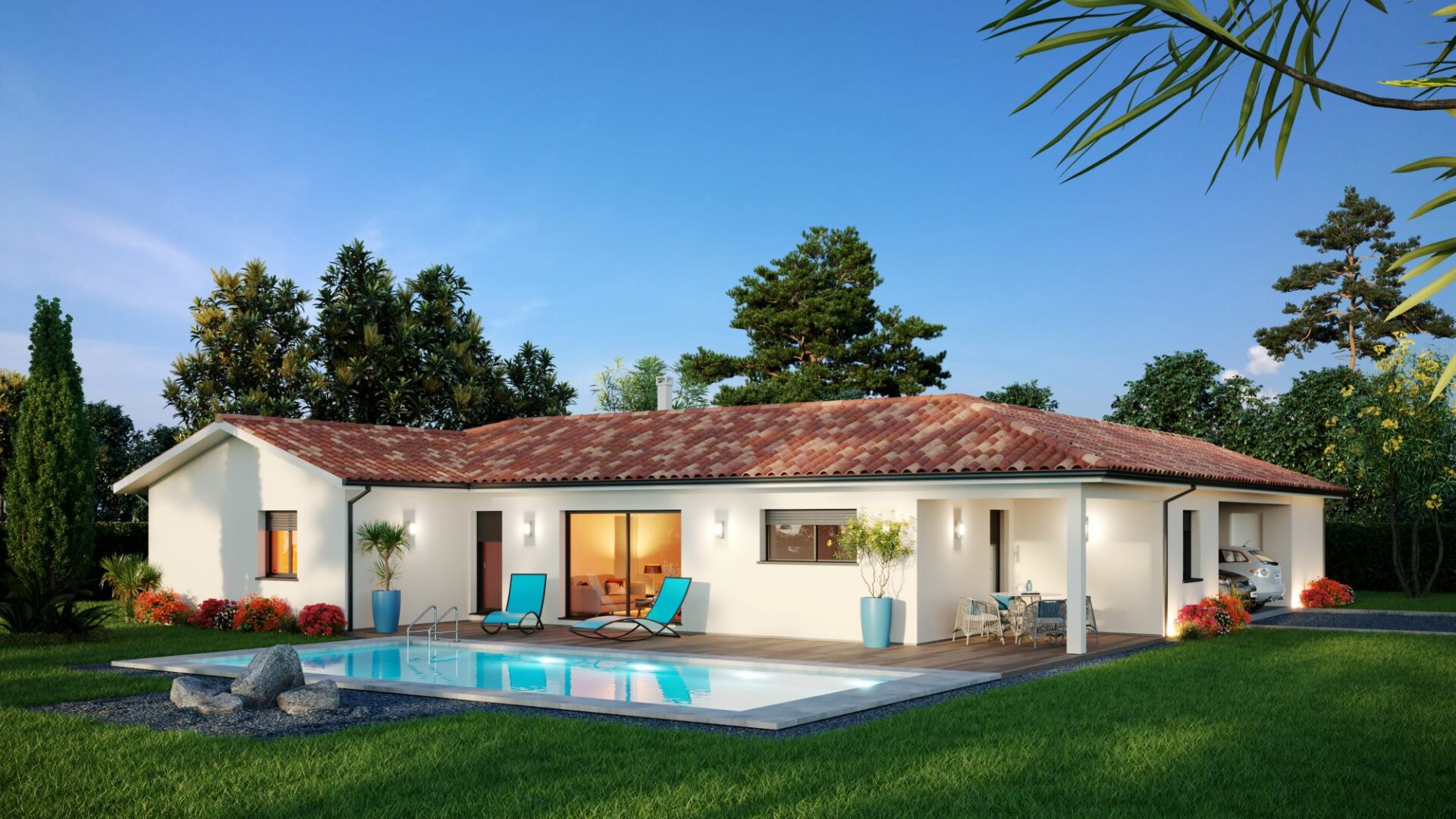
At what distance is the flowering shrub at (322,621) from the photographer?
18.9 m

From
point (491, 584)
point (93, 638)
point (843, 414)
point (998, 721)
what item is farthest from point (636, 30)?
point (998, 721)

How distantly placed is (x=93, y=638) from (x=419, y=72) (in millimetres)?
13184

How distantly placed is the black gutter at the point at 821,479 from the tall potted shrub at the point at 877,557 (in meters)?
0.70

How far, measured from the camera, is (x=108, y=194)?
77.7 feet

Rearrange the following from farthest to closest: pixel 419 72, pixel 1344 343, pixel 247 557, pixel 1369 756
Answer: pixel 1344 343 → pixel 419 72 → pixel 247 557 → pixel 1369 756

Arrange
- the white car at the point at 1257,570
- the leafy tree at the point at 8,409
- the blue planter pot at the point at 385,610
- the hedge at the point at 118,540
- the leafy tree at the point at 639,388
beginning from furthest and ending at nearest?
the leafy tree at the point at 639,388 < the leafy tree at the point at 8,409 < the hedge at the point at 118,540 < the white car at the point at 1257,570 < the blue planter pot at the point at 385,610

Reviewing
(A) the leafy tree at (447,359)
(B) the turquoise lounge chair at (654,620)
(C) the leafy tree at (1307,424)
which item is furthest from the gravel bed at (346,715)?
(C) the leafy tree at (1307,424)

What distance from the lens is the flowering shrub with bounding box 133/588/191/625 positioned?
21016 millimetres

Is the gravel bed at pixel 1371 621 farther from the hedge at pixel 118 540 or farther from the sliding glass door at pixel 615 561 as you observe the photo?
the hedge at pixel 118 540

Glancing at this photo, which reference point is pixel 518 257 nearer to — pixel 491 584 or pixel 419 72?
pixel 419 72

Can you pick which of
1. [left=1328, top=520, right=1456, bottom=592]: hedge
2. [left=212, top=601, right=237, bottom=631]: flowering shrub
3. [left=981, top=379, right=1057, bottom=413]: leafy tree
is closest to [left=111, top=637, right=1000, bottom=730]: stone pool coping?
[left=212, top=601, right=237, bottom=631]: flowering shrub

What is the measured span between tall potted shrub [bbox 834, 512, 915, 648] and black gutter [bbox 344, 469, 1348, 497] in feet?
2.31

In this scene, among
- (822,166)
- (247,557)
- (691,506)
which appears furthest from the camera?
(822,166)

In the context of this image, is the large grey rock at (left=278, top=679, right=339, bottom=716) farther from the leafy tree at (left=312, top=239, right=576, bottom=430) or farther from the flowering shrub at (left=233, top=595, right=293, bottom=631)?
the leafy tree at (left=312, top=239, right=576, bottom=430)
